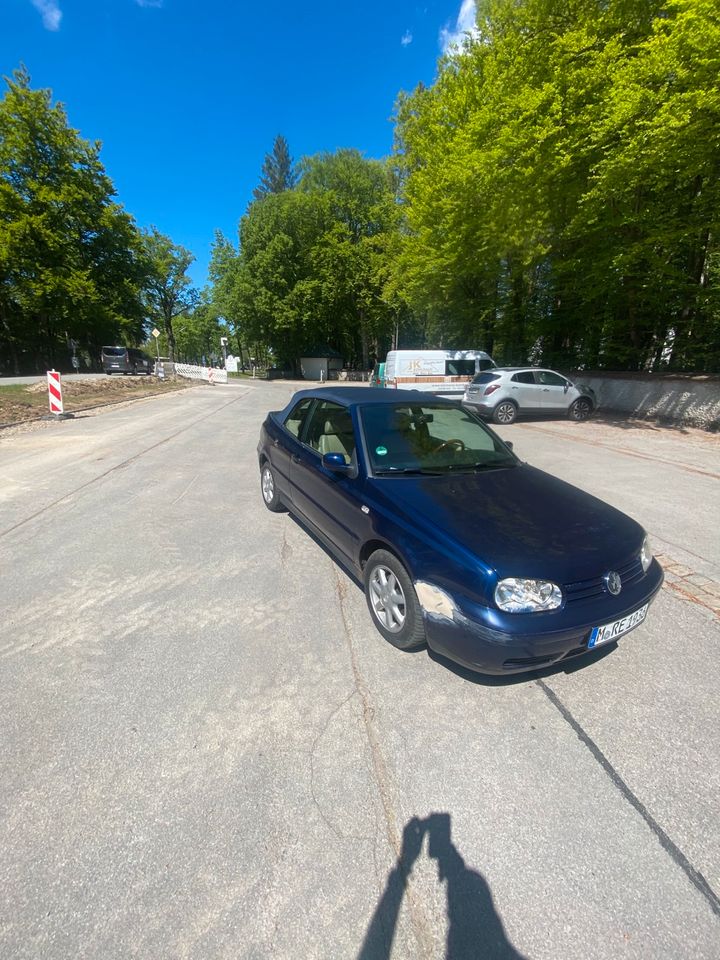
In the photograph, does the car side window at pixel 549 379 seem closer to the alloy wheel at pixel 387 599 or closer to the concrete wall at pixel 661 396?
the concrete wall at pixel 661 396

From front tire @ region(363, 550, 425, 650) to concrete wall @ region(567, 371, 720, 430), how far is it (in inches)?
504

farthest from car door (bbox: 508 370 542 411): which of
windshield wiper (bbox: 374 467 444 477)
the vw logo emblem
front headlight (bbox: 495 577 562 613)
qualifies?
front headlight (bbox: 495 577 562 613)

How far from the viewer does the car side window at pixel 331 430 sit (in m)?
3.66

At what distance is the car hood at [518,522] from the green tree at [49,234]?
1430 inches

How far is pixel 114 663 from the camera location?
2629 millimetres

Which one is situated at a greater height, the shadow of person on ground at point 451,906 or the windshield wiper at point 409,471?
the windshield wiper at point 409,471

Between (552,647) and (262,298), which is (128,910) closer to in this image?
(552,647)

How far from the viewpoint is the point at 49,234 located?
29.3 metres

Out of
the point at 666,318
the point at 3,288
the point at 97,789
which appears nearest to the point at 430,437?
the point at 97,789

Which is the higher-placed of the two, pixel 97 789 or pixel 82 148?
pixel 82 148

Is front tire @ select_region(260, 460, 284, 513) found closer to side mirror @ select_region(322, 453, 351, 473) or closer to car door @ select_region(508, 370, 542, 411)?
side mirror @ select_region(322, 453, 351, 473)

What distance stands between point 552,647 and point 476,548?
2.05 ft

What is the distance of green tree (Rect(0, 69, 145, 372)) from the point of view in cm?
2875

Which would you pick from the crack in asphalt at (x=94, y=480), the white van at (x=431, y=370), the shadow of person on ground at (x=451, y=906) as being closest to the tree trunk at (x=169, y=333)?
the white van at (x=431, y=370)
